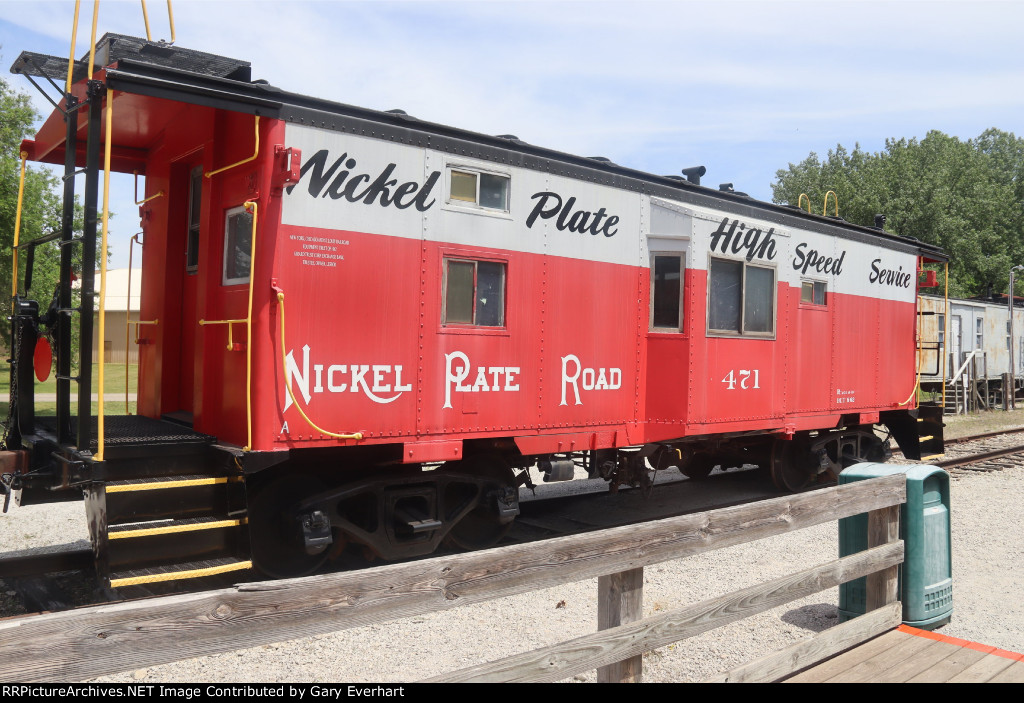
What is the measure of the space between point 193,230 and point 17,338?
1672 millimetres

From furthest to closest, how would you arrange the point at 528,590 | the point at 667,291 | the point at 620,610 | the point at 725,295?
the point at 725,295
the point at 667,291
the point at 620,610
the point at 528,590

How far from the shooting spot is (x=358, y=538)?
6.49 m

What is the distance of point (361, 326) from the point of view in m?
6.23

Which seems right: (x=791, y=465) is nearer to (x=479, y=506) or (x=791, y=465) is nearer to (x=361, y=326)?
(x=479, y=506)

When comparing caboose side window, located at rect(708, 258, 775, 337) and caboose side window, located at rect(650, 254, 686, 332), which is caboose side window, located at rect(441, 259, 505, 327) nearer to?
caboose side window, located at rect(650, 254, 686, 332)

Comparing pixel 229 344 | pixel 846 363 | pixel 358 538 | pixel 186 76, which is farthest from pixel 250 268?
pixel 846 363

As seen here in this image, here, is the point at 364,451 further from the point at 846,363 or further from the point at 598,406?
the point at 846,363

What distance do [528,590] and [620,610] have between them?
1.78ft

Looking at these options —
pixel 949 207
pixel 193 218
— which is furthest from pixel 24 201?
pixel 949 207

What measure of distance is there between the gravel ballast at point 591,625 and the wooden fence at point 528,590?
0.78 metres

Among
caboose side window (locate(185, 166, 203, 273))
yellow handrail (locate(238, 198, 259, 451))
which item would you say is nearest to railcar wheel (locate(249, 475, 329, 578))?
yellow handrail (locate(238, 198, 259, 451))

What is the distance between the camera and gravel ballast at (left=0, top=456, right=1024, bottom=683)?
474 centimetres

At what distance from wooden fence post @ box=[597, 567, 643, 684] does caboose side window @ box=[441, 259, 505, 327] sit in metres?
3.47

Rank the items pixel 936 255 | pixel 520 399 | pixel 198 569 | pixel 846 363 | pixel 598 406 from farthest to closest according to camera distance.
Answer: pixel 936 255 → pixel 846 363 → pixel 598 406 → pixel 520 399 → pixel 198 569
